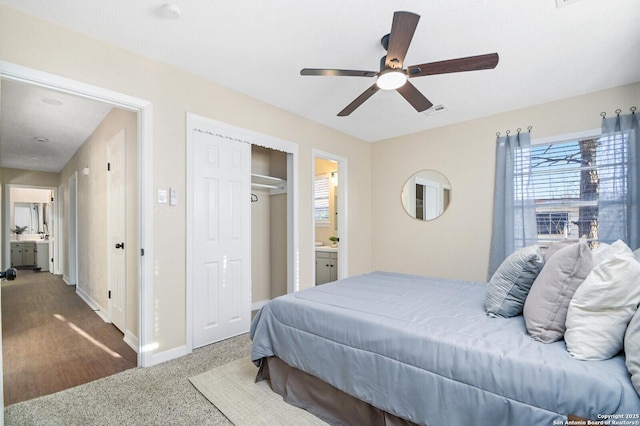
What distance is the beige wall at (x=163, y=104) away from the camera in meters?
2.03

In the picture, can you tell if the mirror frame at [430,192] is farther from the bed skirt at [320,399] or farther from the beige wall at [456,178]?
the bed skirt at [320,399]

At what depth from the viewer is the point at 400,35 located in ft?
5.90

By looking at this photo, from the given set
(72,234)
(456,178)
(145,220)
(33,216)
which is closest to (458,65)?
(456,178)

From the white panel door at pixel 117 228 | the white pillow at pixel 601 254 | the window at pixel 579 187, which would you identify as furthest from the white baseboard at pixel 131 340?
the window at pixel 579 187

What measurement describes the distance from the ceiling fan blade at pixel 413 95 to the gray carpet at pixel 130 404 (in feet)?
8.41

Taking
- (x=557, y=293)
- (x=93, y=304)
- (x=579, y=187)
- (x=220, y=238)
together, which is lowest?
(x=93, y=304)

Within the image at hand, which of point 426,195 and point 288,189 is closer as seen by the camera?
point 288,189

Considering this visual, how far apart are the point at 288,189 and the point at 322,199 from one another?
181 centimetres

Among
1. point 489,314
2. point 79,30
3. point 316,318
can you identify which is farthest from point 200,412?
point 79,30

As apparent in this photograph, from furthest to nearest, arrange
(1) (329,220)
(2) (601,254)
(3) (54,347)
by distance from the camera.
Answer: (1) (329,220)
(3) (54,347)
(2) (601,254)

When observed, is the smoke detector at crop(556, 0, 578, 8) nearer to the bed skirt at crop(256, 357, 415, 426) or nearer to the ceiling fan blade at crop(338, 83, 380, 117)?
the ceiling fan blade at crop(338, 83, 380, 117)

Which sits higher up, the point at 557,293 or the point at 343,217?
the point at 343,217

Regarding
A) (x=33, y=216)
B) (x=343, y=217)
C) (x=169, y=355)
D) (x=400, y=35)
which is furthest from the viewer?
(x=33, y=216)

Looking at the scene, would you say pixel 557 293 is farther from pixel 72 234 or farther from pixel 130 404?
pixel 72 234
